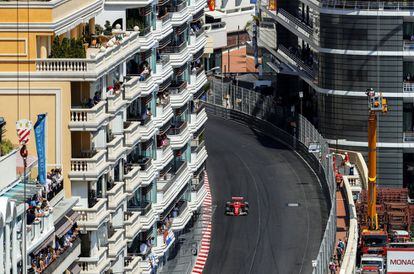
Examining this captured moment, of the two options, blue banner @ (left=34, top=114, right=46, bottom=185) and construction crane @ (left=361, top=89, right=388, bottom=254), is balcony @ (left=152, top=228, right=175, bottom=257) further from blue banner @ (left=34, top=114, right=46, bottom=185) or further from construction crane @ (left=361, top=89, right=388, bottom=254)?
blue banner @ (left=34, top=114, right=46, bottom=185)

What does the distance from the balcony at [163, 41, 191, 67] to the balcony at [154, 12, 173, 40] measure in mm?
2407

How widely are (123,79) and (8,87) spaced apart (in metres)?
14.6

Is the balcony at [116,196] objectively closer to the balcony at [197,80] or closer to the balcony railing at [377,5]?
the balcony at [197,80]

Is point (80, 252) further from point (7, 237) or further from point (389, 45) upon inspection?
point (389, 45)

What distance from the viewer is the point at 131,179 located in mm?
129750

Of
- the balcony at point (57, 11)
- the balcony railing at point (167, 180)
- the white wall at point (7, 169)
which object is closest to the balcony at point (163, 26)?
the balcony railing at point (167, 180)

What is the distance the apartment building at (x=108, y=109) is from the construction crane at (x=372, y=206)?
16593 millimetres

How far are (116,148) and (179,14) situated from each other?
34.0 meters

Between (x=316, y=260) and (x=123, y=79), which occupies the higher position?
(x=123, y=79)

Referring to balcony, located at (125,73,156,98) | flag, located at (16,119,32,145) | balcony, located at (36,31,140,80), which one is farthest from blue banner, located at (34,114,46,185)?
balcony, located at (125,73,156,98)

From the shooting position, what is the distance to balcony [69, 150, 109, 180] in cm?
11481

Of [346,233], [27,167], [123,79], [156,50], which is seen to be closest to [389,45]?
[346,233]

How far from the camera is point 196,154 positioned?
16138cm

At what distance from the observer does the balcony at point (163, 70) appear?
14625cm
